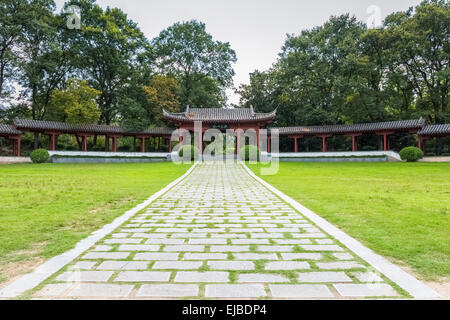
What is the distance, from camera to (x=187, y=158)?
2245 centimetres

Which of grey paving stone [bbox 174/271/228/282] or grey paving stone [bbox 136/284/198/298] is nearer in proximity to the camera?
grey paving stone [bbox 136/284/198/298]

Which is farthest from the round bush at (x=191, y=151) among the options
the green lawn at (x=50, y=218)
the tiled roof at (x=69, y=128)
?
the green lawn at (x=50, y=218)

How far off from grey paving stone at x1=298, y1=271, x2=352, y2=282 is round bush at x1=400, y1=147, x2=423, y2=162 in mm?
23611

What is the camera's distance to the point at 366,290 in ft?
7.65

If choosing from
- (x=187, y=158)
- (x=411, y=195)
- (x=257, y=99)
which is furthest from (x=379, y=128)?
(x=411, y=195)

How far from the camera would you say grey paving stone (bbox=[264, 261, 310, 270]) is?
9.20 ft

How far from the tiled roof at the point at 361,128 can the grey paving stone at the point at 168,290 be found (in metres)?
27.0

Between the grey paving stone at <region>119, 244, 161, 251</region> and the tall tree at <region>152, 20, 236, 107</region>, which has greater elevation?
the tall tree at <region>152, 20, 236, 107</region>

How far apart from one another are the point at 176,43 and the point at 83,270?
3351cm

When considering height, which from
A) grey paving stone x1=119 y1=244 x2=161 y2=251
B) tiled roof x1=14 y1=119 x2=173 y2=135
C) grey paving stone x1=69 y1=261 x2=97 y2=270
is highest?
tiled roof x1=14 y1=119 x2=173 y2=135

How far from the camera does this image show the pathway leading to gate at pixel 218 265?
231 cm

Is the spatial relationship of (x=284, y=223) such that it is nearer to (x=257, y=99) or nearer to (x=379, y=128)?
(x=379, y=128)

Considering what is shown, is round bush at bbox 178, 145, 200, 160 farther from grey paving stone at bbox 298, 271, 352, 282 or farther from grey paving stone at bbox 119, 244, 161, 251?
grey paving stone at bbox 298, 271, 352, 282

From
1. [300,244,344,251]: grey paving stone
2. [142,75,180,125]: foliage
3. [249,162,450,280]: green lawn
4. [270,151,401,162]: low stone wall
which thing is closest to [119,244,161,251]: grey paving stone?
[300,244,344,251]: grey paving stone
